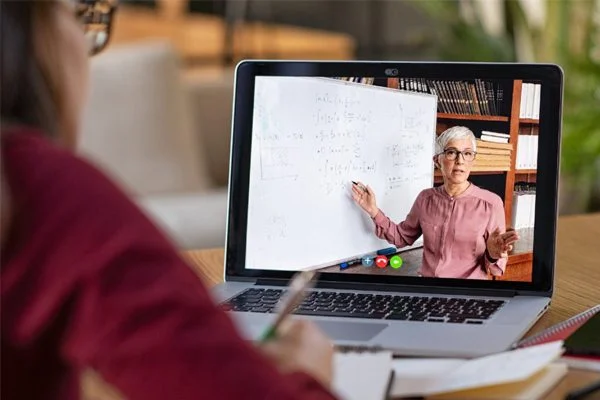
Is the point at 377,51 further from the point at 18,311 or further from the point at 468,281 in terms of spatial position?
the point at 18,311

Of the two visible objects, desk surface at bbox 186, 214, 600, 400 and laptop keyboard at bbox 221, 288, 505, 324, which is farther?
laptop keyboard at bbox 221, 288, 505, 324

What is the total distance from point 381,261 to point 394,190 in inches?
3.1

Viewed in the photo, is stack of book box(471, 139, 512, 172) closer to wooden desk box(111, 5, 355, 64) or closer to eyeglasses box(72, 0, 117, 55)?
eyeglasses box(72, 0, 117, 55)

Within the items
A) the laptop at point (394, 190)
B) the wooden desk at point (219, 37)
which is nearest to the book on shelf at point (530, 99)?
the laptop at point (394, 190)

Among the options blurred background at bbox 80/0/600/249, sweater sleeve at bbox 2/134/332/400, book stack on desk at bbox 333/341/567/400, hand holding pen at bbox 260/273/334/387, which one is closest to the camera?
sweater sleeve at bbox 2/134/332/400

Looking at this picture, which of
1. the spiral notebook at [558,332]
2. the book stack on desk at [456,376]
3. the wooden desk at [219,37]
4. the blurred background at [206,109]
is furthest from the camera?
the wooden desk at [219,37]

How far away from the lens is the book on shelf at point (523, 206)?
44.8 inches

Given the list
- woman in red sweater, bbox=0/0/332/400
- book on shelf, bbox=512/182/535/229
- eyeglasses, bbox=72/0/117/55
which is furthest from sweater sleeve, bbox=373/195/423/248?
woman in red sweater, bbox=0/0/332/400

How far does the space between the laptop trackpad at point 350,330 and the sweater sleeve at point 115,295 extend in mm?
431

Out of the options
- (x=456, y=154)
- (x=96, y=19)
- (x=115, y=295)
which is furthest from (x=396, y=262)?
(x=115, y=295)

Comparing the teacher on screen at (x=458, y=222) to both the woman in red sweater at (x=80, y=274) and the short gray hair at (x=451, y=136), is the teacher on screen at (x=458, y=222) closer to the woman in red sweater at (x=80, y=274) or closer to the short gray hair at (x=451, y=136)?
the short gray hair at (x=451, y=136)

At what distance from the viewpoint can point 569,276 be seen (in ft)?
4.23

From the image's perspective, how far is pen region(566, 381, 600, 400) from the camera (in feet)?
2.83

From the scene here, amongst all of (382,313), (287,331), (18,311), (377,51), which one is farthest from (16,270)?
(377,51)
